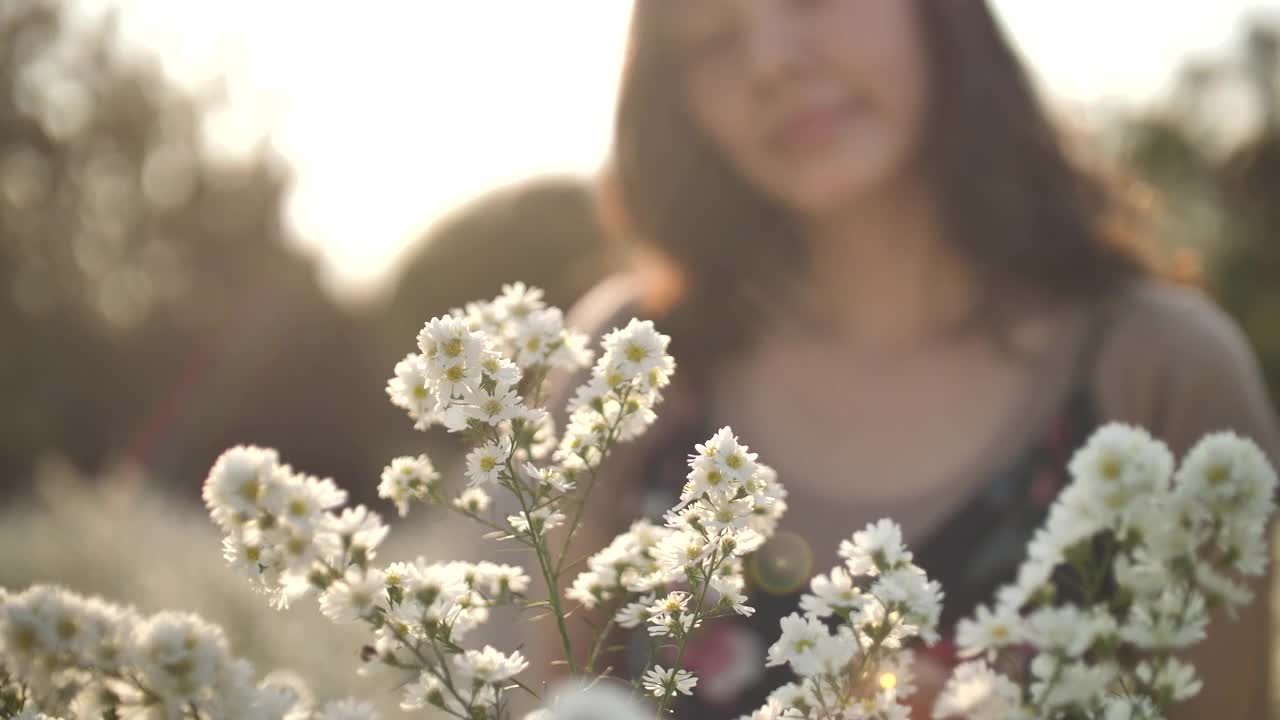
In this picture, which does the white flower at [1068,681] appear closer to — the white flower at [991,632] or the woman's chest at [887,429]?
the white flower at [991,632]

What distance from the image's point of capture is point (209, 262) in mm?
16453

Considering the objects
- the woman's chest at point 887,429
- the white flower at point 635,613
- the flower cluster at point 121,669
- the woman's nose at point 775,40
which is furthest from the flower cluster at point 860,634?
the woman's nose at point 775,40

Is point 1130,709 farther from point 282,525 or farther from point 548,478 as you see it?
point 282,525

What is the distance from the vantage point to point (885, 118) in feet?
8.49

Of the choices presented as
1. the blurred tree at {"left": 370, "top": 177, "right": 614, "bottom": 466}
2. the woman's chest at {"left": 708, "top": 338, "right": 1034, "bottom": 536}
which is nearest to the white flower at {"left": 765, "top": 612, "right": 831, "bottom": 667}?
the woman's chest at {"left": 708, "top": 338, "right": 1034, "bottom": 536}

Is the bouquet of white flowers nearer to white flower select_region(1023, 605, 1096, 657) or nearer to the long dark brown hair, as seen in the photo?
white flower select_region(1023, 605, 1096, 657)

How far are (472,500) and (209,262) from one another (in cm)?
1675

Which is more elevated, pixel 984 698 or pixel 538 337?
pixel 538 337

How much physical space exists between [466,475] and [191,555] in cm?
401

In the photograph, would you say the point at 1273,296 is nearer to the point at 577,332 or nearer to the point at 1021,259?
the point at 1021,259

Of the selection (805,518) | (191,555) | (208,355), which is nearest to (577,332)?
(805,518)

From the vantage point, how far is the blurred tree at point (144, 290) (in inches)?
509

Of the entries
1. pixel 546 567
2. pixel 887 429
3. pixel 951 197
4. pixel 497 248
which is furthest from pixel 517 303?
pixel 497 248

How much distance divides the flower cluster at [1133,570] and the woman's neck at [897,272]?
2141 millimetres
